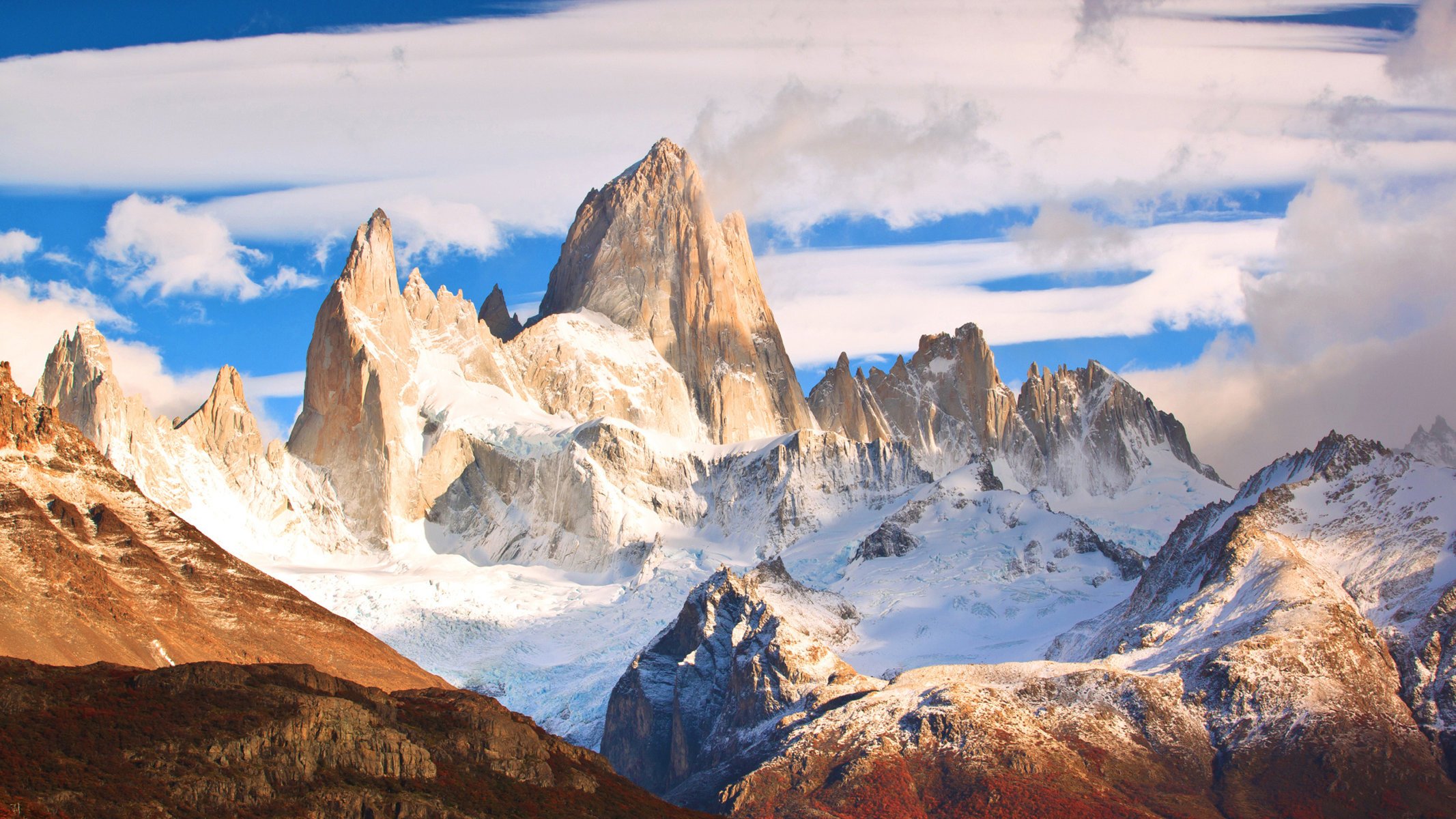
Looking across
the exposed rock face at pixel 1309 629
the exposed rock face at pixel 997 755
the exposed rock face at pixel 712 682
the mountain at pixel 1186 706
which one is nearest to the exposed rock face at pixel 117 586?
the exposed rock face at pixel 997 755

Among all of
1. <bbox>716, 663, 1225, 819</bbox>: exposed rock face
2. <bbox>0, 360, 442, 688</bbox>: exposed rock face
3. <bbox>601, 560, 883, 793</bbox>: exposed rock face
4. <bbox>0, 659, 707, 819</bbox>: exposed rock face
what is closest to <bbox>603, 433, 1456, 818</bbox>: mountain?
<bbox>716, 663, 1225, 819</bbox>: exposed rock face

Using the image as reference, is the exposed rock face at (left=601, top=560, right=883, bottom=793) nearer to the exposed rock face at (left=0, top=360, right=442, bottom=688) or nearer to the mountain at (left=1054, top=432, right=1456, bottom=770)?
the mountain at (left=1054, top=432, right=1456, bottom=770)

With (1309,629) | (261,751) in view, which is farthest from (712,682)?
(261,751)

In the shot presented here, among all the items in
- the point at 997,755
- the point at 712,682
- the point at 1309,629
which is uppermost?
the point at 712,682

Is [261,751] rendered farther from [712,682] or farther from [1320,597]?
[1320,597]

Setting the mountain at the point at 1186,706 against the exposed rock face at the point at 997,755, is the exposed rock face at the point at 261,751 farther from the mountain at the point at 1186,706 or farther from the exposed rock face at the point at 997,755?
the mountain at the point at 1186,706

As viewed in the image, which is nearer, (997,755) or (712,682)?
(997,755)

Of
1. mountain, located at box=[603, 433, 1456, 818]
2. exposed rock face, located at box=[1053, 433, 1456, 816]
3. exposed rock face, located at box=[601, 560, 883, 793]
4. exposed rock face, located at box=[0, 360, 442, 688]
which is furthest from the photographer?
exposed rock face, located at box=[601, 560, 883, 793]
